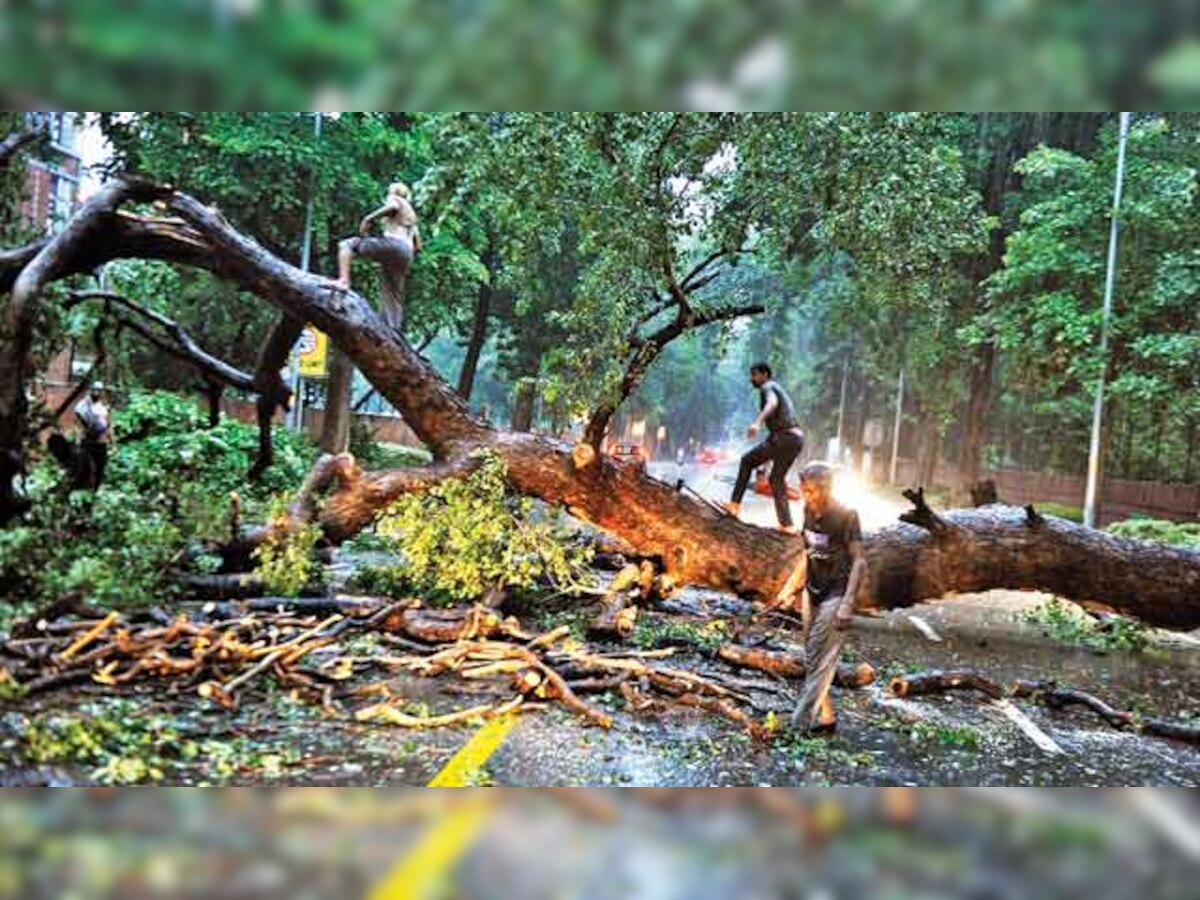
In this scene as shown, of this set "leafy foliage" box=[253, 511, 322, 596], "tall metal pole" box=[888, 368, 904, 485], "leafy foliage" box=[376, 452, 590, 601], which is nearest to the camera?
"leafy foliage" box=[253, 511, 322, 596]

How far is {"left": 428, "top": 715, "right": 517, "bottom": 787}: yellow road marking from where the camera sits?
3.56 meters

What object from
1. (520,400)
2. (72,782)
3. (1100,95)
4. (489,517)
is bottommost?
(72,782)

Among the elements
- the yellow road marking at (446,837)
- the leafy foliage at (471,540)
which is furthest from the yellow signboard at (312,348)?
the yellow road marking at (446,837)

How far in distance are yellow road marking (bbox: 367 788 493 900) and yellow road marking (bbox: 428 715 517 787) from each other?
0.25 meters

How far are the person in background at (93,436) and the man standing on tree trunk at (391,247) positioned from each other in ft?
5.79

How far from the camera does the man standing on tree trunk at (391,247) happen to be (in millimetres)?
6270

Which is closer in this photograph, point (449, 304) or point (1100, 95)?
point (1100, 95)

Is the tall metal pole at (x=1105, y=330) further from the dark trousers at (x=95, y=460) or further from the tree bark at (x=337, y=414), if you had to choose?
the dark trousers at (x=95, y=460)

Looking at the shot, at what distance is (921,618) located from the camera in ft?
26.5

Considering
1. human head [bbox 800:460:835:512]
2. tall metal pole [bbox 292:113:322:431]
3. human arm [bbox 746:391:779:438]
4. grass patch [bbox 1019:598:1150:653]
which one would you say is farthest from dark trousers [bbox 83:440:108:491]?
grass patch [bbox 1019:598:1150:653]

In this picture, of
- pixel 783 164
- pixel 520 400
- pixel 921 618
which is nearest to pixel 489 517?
pixel 520 400

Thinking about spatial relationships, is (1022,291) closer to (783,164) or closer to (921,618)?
(921,618)

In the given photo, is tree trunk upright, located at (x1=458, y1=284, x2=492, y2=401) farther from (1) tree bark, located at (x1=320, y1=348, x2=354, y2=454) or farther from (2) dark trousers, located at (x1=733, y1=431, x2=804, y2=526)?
(2) dark trousers, located at (x1=733, y1=431, x2=804, y2=526)

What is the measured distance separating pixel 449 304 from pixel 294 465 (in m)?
2.72
